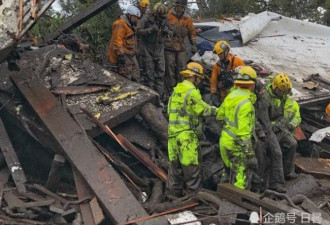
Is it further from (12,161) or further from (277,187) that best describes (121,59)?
(277,187)

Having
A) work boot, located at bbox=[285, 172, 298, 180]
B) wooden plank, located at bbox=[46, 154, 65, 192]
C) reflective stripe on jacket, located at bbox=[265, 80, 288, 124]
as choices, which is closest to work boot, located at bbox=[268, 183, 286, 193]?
work boot, located at bbox=[285, 172, 298, 180]

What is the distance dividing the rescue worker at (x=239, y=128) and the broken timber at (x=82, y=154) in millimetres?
1408

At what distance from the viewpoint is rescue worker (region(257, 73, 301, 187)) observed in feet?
24.6

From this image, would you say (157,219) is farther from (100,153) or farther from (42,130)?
(42,130)

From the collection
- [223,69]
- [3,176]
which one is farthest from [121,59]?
[3,176]

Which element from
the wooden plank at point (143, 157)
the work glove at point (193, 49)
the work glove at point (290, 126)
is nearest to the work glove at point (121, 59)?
the work glove at point (193, 49)

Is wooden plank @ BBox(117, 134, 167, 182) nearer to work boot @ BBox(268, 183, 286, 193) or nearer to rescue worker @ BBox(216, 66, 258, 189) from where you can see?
rescue worker @ BBox(216, 66, 258, 189)

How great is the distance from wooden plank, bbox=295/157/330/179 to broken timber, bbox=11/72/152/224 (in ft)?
10.4

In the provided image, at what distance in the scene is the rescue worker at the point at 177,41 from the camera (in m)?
10.6

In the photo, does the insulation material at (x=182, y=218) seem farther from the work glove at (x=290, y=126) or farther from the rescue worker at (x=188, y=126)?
the work glove at (x=290, y=126)

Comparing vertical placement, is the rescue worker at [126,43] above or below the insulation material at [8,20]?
below

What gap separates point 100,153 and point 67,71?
8.08ft

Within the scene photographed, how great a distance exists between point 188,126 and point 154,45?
3671 millimetres

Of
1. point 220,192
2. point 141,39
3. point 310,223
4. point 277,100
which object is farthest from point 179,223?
point 141,39
